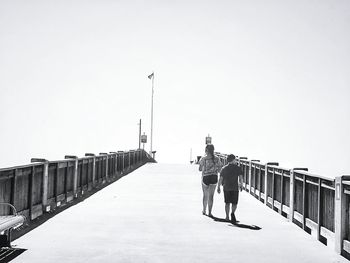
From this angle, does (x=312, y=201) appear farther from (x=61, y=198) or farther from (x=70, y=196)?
(x=70, y=196)

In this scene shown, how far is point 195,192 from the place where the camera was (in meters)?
20.2

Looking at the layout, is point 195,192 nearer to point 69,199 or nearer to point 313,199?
point 69,199

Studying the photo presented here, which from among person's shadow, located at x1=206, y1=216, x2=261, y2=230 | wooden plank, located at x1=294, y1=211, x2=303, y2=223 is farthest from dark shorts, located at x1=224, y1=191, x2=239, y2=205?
wooden plank, located at x1=294, y1=211, x2=303, y2=223

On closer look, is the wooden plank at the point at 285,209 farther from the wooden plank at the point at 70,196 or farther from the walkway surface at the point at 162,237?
the wooden plank at the point at 70,196

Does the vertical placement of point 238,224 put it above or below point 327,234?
below

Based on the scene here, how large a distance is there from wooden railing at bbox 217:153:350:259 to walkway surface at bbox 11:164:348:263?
0.25 meters

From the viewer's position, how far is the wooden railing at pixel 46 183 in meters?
10.2

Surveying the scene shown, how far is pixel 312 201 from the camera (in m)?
10.7

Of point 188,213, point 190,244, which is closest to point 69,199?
point 188,213

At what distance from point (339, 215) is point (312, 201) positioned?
2.09 meters

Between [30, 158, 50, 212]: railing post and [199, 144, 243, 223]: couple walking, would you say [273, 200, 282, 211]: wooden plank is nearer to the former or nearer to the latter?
[199, 144, 243, 223]: couple walking

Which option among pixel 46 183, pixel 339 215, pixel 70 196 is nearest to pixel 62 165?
pixel 70 196

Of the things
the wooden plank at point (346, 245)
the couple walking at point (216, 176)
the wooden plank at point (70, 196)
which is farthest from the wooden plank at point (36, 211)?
the wooden plank at point (346, 245)

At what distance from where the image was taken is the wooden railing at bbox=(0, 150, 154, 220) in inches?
400
